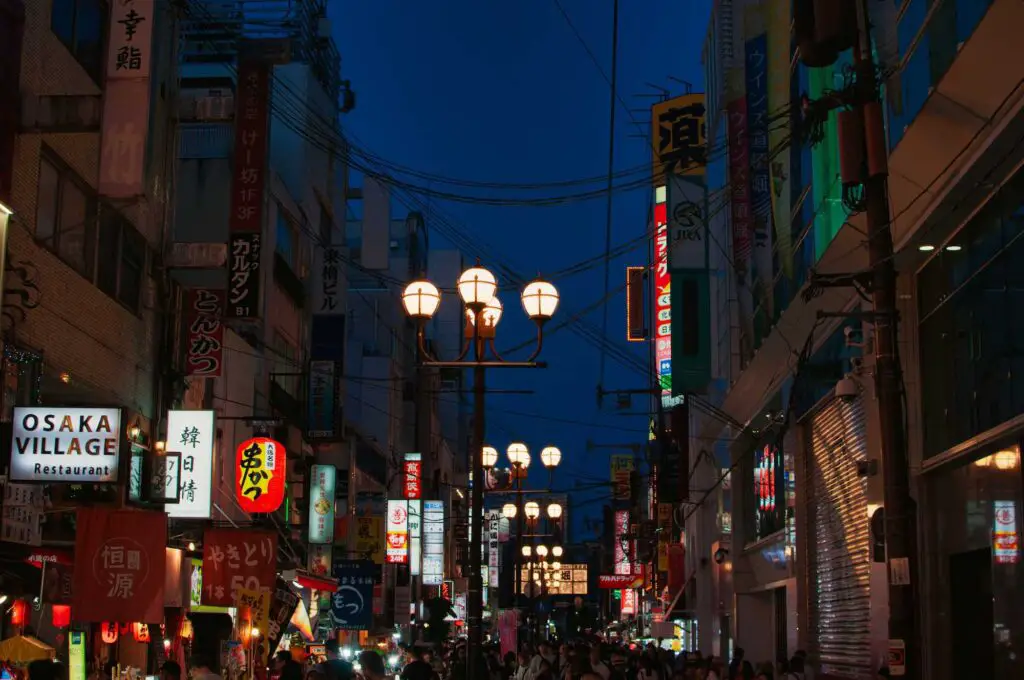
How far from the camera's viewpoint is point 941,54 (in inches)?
517

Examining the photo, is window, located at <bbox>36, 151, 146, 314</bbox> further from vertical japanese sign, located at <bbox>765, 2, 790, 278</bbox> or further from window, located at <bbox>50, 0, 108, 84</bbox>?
vertical japanese sign, located at <bbox>765, 2, 790, 278</bbox>

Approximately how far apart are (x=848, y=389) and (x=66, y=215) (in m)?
12.1

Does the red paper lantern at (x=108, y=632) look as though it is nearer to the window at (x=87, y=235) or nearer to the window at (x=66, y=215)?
the window at (x=87, y=235)

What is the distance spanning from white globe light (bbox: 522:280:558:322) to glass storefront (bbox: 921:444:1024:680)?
6300mm

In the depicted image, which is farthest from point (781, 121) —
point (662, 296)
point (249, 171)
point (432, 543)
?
point (432, 543)

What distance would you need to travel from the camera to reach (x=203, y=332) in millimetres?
23906

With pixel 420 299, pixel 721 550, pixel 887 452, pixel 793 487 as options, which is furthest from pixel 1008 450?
pixel 721 550

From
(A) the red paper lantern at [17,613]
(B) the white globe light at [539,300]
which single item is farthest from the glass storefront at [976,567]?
(A) the red paper lantern at [17,613]

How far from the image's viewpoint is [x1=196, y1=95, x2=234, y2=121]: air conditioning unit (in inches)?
930

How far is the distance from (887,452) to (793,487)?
13.8 meters

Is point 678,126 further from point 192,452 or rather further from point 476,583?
point 476,583

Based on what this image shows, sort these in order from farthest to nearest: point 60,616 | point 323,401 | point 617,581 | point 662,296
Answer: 1. point 617,581
2. point 662,296
3. point 323,401
4. point 60,616

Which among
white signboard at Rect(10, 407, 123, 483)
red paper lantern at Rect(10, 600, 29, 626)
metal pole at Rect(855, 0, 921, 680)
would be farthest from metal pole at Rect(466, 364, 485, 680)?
metal pole at Rect(855, 0, 921, 680)

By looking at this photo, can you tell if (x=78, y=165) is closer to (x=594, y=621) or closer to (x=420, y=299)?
(x=420, y=299)
